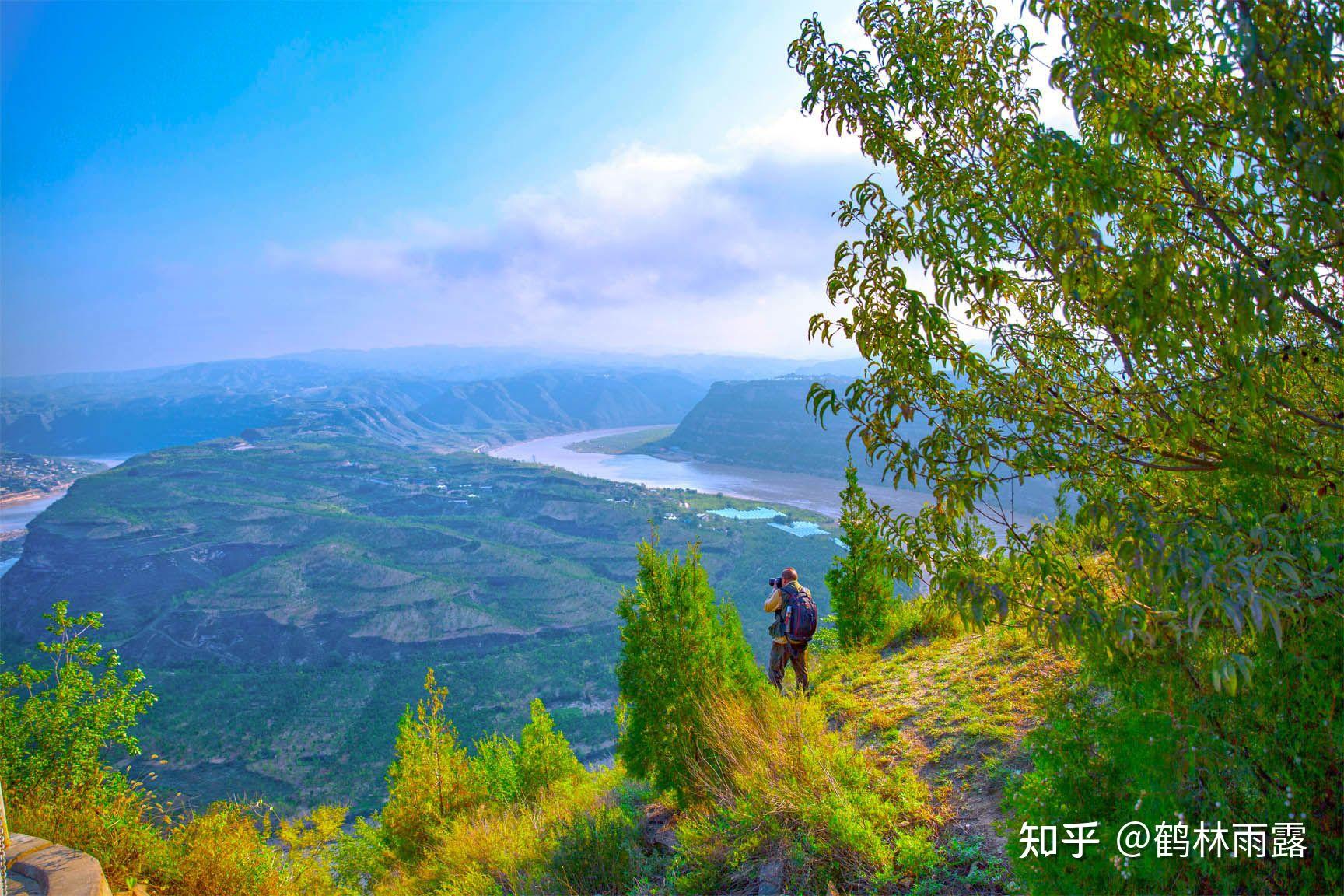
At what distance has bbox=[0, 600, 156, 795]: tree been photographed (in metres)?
7.25

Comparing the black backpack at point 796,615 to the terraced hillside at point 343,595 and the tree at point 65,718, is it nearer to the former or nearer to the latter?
the tree at point 65,718

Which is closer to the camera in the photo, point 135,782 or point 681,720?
point 681,720

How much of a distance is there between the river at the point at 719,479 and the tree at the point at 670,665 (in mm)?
81220

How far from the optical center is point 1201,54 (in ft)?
9.18

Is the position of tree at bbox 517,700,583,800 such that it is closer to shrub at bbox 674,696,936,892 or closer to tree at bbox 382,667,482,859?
tree at bbox 382,667,482,859

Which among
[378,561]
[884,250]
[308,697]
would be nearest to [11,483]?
[378,561]

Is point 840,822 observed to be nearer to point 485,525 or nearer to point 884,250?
point 884,250

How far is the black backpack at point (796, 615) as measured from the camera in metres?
7.68

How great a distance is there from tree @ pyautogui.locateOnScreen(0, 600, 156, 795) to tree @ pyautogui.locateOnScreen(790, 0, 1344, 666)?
886 centimetres

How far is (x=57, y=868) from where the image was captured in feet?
17.7

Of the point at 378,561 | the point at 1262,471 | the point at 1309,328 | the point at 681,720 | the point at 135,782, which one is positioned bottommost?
the point at 378,561

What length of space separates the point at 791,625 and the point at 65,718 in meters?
8.16

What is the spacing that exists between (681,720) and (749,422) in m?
149

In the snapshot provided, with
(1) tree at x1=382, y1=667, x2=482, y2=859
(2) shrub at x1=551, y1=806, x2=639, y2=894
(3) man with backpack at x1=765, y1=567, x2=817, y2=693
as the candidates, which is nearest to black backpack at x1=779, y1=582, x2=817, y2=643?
(3) man with backpack at x1=765, y1=567, x2=817, y2=693
